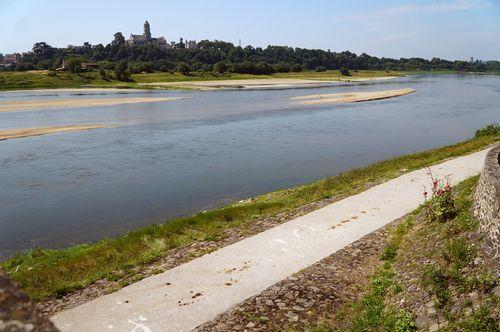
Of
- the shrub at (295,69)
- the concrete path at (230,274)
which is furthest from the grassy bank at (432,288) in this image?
the shrub at (295,69)

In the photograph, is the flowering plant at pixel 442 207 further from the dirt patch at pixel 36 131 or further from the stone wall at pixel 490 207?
the dirt patch at pixel 36 131

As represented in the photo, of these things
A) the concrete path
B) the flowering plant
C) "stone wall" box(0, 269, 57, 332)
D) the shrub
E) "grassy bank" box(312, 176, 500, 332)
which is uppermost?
the shrub

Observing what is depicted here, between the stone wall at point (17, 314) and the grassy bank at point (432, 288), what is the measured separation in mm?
5371

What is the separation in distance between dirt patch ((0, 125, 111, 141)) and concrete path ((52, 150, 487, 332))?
31718mm

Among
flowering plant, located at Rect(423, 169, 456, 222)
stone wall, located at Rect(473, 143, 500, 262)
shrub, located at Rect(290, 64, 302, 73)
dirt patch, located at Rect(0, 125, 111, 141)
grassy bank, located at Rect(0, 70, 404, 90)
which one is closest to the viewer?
stone wall, located at Rect(473, 143, 500, 262)

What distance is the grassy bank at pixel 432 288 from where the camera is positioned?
657 centimetres

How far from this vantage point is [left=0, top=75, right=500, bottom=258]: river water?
59.5 ft

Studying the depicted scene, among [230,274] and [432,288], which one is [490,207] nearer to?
[432,288]

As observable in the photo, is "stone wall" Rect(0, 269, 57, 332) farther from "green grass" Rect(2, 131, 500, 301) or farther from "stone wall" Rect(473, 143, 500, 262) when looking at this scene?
"stone wall" Rect(473, 143, 500, 262)

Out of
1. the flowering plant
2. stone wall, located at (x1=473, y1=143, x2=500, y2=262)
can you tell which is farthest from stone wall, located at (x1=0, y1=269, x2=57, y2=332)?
the flowering plant

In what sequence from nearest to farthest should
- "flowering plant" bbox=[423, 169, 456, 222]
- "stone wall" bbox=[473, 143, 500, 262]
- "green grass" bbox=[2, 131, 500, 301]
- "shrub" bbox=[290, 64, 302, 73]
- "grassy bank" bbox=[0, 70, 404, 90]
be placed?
"stone wall" bbox=[473, 143, 500, 262], "green grass" bbox=[2, 131, 500, 301], "flowering plant" bbox=[423, 169, 456, 222], "grassy bank" bbox=[0, 70, 404, 90], "shrub" bbox=[290, 64, 302, 73]

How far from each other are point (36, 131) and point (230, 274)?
116 feet

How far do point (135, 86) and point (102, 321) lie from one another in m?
99.1

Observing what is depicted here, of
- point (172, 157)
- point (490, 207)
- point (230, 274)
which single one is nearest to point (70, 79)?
point (172, 157)
